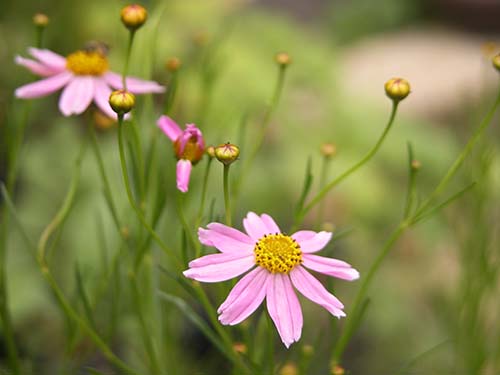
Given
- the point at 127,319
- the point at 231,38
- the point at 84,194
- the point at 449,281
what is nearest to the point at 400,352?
the point at 449,281

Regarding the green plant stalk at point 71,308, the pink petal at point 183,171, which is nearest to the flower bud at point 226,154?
the pink petal at point 183,171

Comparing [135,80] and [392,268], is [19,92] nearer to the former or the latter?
[135,80]

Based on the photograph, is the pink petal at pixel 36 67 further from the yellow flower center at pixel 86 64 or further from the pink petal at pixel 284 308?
the pink petal at pixel 284 308

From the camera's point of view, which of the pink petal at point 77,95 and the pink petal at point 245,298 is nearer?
the pink petal at point 245,298

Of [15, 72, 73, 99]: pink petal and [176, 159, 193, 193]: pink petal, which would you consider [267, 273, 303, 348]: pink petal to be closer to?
[176, 159, 193, 193]: pink petal

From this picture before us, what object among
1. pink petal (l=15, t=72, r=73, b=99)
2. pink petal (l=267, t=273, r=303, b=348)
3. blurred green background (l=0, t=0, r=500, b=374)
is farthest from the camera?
blurred green background (l=0, t=0, r=500, b=374)

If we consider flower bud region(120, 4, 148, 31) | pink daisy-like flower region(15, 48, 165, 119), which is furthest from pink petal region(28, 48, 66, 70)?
flower bud region(120, 4, 148, 31)

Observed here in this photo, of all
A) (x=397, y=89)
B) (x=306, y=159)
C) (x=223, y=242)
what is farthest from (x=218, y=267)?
(x=306, y=159)
